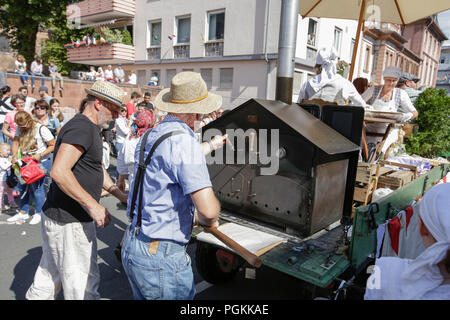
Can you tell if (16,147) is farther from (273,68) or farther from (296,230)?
(273,68)

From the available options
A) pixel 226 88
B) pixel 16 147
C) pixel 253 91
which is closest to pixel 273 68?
pixel 253 91

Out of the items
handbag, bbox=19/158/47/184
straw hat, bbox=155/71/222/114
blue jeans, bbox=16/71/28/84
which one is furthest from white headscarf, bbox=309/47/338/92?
blue jeans, bbox=16/71/28/84

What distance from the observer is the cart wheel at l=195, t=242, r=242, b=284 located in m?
3.54

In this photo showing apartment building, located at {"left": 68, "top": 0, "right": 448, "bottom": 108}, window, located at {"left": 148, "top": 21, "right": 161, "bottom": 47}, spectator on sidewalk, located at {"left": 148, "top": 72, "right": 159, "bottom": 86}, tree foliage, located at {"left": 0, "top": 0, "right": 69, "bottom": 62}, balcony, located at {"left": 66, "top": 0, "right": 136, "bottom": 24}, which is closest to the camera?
apartment building, located at {"left": 68, "top": 0, "right": 448, "bottom": 108}

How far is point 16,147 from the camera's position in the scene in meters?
5.41

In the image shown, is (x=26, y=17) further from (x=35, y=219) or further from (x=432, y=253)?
(x=432, y=253)

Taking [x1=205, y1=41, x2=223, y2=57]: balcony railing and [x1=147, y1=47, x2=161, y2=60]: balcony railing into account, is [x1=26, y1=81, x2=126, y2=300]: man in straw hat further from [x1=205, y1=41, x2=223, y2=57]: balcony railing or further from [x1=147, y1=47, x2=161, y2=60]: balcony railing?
[x1=147, y1=47, x2=161, y2=60]: balcony railing

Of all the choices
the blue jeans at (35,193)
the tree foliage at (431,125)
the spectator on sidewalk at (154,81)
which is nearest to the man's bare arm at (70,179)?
the blue jeans at (35,193)

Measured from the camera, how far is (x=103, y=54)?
24.0m

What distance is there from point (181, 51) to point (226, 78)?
3941 millimetres

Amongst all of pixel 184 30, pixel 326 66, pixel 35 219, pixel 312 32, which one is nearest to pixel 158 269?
pixel 326 66

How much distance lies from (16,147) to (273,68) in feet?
44.6

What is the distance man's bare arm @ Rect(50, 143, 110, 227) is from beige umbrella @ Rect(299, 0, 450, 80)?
479 centimetres

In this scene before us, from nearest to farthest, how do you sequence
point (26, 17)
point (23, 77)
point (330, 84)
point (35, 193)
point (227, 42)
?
1. point (330, 84)
2. point (35, 193)
3. point (23, 77)
4. point (227, 42)
5. point (26, 17)
